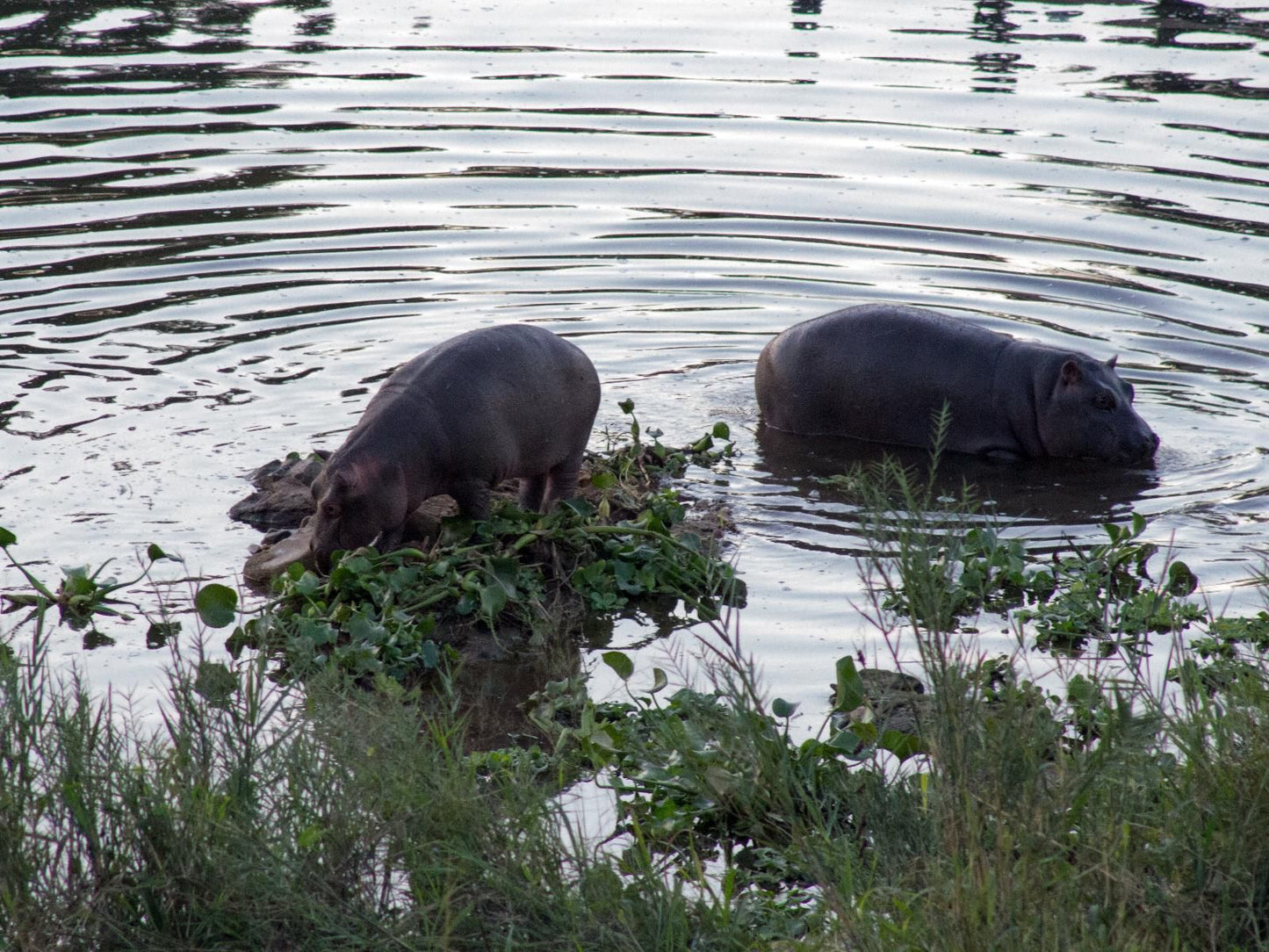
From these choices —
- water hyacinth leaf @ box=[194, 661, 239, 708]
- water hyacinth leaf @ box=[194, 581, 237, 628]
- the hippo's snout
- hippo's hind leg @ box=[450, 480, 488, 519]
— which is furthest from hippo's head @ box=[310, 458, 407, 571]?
the hippo's snout

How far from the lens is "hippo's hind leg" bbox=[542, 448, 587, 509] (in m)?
7.41

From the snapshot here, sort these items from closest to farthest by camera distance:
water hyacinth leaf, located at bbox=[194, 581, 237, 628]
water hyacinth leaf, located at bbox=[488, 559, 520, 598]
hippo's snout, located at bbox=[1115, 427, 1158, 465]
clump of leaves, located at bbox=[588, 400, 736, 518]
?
water hyacinth leaf, located at bbox=[194, 581, 237, 628] → water hyacinth leaf, located at bbox=[488, 559, 520, 598] → clump of leaves, located at bbox=[588, 400, 736, 518] → hippo's snout, located at bbox=[1115, 427, 1158, 465]

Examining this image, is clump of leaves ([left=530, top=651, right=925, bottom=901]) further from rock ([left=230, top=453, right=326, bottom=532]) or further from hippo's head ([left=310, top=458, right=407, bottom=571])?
rock ([left=230, top=453, right=326, bottom=532])

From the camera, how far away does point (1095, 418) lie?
840cm

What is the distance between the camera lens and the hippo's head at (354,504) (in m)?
6.39

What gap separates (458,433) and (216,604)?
124 cm

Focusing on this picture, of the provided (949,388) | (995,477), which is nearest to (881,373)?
(949,388)

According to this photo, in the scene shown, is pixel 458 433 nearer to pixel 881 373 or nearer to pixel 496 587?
pixel 496 587

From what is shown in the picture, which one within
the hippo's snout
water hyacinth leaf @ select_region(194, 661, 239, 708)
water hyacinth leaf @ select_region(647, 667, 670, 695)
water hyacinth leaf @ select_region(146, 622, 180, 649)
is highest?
water hyacinth leaf @ select_region(194, 661, 239, 708)

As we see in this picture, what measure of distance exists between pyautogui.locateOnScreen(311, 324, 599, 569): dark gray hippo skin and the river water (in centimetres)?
70

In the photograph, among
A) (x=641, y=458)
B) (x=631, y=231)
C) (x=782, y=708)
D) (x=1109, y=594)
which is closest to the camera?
(x=782, y=708)

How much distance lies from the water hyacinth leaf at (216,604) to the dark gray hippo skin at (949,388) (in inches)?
149

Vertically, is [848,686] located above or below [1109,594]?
below

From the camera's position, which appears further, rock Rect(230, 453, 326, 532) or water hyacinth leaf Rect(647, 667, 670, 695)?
rock Rect(230, 453, 326, 532)
